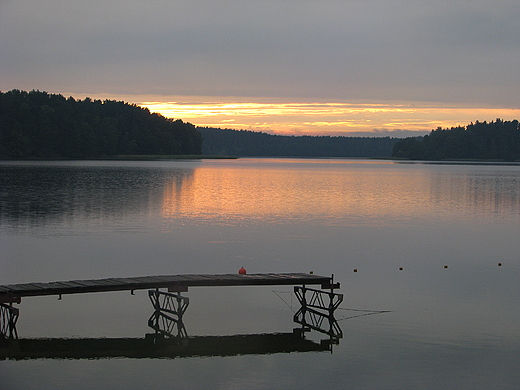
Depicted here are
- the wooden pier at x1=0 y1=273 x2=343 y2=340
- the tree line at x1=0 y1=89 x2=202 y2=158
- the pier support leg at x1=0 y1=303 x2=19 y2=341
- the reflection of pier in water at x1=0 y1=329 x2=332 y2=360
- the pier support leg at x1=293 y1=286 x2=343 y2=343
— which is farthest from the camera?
the tree line at x1=0 y1=89 x2=202 y2=158

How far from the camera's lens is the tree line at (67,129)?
457 feet

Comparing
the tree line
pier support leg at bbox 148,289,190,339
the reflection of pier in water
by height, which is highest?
the tree line

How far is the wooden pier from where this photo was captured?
1456 centimetres

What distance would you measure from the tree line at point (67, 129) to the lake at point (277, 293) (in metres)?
105

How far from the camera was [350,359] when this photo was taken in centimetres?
1327

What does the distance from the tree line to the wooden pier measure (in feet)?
422

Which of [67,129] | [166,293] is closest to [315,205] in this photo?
[166,293]

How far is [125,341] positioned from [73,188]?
42.9 meters

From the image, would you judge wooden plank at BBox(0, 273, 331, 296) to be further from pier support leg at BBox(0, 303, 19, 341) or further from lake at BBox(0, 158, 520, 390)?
lake at BBox(0, 158, 520, 390)

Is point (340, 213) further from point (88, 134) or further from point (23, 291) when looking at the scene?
point (88, 134)

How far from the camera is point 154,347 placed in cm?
1384

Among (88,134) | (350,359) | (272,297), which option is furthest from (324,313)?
(88,134)

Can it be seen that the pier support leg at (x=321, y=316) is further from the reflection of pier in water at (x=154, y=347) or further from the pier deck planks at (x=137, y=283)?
the reflection of pier in water at (x=154, y=347)

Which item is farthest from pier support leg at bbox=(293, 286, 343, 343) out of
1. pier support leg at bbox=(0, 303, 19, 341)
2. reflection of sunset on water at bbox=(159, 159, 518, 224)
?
reflection of sunset on water at bbox=(159, 159, 518, 224)
